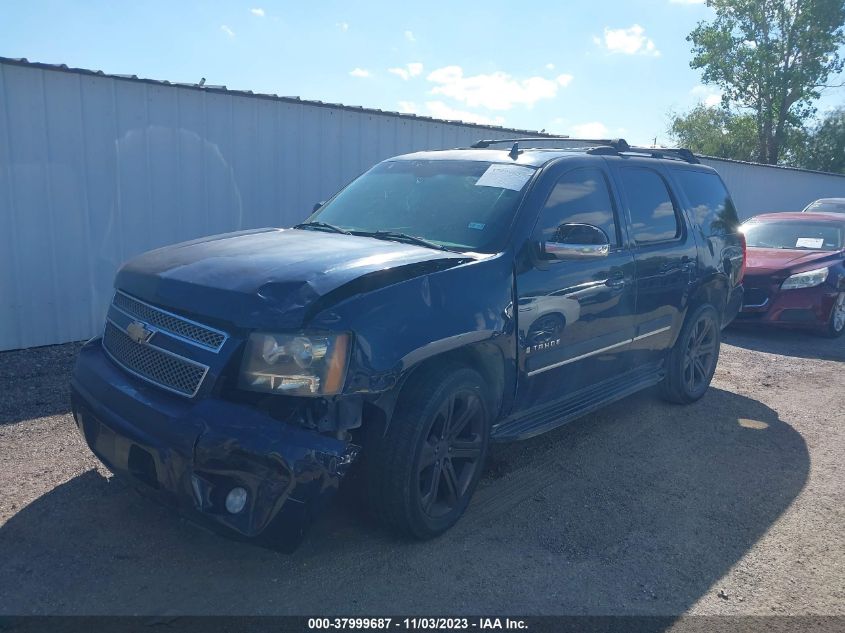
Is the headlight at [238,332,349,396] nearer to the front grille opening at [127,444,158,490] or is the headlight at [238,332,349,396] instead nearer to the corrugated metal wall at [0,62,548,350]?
the front grille opening at [127,444,158,490]

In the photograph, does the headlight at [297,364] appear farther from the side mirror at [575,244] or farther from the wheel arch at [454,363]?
the side mirror at [575,244]

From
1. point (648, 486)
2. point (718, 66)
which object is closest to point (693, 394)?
point (648, 486)

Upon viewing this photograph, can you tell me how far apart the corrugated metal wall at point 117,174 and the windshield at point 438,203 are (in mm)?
3218

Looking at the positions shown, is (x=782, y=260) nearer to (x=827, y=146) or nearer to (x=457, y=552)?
(x=457, y=552)

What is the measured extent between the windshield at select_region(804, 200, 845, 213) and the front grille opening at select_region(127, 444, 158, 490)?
14570 mm

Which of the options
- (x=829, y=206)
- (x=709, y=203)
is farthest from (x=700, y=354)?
(x=829, y=206)

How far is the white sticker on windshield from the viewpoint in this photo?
4191mm

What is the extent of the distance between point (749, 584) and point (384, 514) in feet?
5.76

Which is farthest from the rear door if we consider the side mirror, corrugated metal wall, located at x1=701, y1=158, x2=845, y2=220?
corrugated metal wall, located at x1=701, y1=158, x2=845, y2=220

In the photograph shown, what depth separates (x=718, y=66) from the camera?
113 ft

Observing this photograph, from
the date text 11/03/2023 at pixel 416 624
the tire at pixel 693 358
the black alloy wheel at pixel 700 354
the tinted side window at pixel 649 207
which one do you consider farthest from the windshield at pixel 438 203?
the black alloy wheel at pixel 700 354

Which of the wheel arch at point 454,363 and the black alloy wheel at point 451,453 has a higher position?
the wheel arch at point 454,363

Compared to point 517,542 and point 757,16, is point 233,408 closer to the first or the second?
point 517,542

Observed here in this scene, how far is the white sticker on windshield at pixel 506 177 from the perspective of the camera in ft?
13.8
